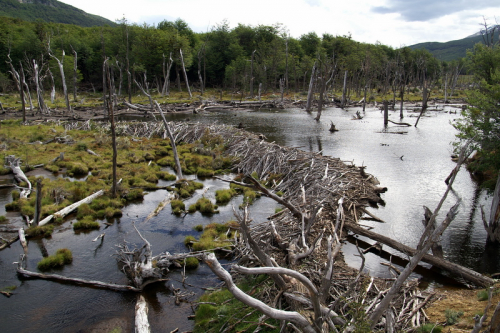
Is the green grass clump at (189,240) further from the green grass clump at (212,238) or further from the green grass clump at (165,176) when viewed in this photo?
the green grass clump at (165,176)

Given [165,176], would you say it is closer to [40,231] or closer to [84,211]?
[84,211]

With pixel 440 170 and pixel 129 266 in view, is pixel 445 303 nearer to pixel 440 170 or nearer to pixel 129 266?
pixel 129 266

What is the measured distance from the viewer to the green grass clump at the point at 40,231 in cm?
1436

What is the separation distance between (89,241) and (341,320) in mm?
11699

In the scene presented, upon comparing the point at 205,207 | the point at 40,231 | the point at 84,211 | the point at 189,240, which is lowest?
the point at 189,240

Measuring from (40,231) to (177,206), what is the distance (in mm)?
6122

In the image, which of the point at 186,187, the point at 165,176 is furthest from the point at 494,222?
the point at 165,176

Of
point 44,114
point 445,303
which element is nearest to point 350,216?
point 445,303

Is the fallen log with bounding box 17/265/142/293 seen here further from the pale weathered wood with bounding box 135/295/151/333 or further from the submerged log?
the pale weathered wood with bounding box 135/295/151/333

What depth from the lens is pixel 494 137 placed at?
14.2 meters

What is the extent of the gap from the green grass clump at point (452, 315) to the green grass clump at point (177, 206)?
12.3 m

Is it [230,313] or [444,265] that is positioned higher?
[230,313]

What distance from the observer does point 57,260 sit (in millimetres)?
12234

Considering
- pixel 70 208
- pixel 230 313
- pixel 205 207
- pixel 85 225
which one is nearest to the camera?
pixel 230 313
